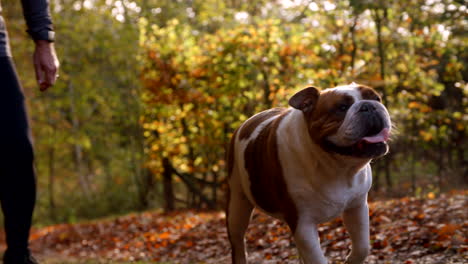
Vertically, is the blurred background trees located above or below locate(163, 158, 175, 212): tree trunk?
above

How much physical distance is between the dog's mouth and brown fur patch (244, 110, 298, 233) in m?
0.38

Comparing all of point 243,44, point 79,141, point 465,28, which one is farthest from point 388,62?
point 79,141

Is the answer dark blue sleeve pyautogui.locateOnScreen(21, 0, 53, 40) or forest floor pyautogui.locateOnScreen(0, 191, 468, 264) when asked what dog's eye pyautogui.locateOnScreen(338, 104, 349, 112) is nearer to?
dark blue sleeve pyautogui.locateOnScreen(21, 0, 53, 40)

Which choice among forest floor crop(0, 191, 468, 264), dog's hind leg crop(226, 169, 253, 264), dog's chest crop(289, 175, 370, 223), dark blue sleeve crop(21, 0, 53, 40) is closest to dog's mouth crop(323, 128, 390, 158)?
dog's chest crop(289, 175, 370, 223)

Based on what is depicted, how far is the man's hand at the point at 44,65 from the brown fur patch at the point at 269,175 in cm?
126

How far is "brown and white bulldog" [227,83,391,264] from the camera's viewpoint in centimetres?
319

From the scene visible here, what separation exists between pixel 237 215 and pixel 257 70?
6551mm

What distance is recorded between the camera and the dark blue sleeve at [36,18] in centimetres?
329

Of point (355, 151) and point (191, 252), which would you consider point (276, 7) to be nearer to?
point (191, 252)

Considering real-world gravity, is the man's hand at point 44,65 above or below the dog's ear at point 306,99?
above

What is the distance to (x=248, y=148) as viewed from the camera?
3963 mm

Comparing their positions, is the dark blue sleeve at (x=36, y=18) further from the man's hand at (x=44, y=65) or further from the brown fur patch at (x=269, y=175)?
the brown fur patch at (x=269, y=175)

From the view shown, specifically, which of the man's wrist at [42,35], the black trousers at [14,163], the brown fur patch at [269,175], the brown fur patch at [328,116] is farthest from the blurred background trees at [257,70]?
the black trousers at [14,163]

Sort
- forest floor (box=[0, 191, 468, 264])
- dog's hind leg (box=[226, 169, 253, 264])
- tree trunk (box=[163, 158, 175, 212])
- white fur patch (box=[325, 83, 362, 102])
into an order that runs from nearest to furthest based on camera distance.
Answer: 1. white fur patch (box=[325, 83, 362, 102])
2. dog's hind leg (box=[226, 169, 253, 264])
3. forest floor (box=[0, 191, 468, 264])
4. tree trunk (box=[163, 158, 175, 212])
